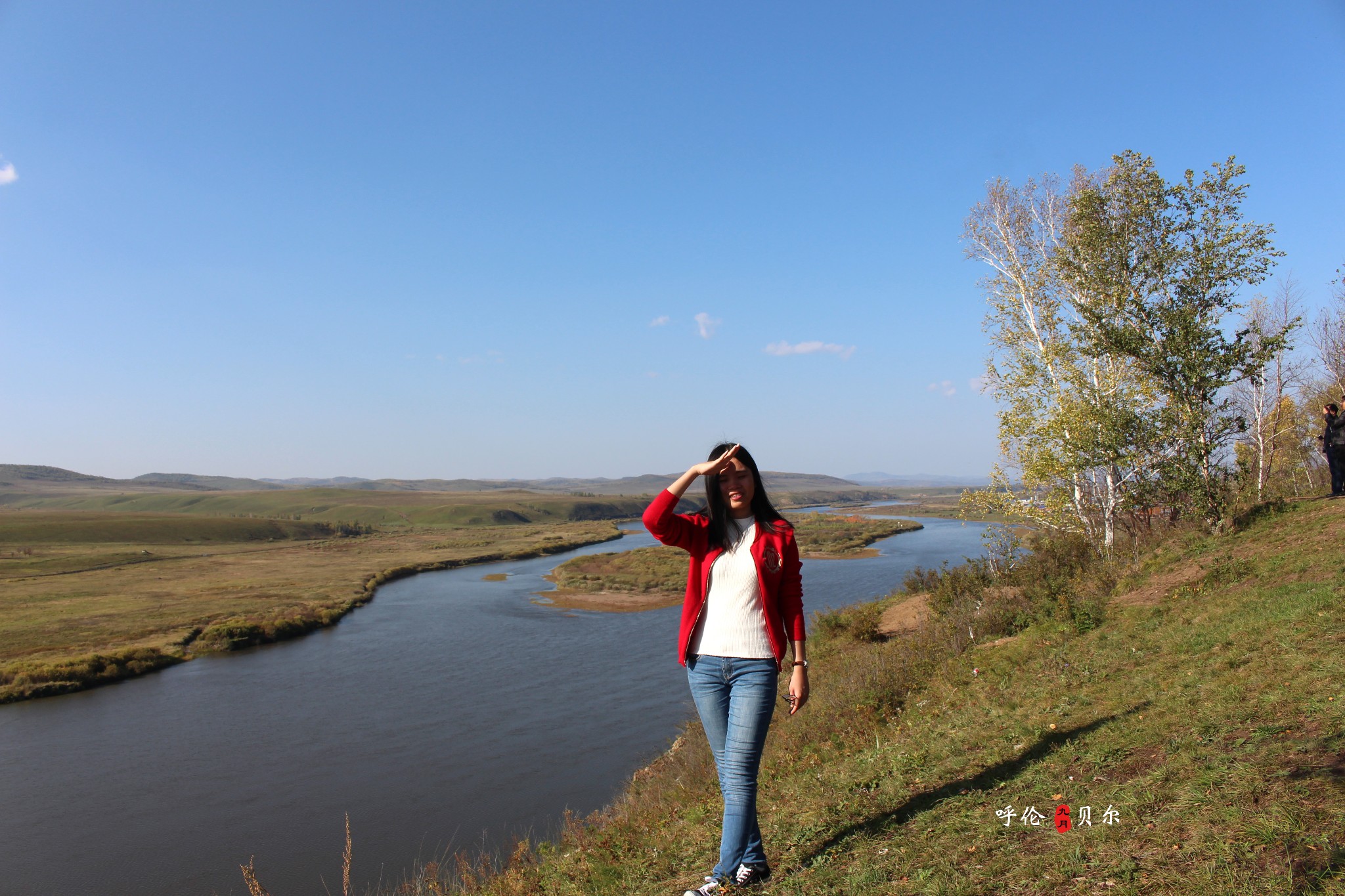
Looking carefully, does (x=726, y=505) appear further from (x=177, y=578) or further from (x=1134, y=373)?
(x=177, y=578)

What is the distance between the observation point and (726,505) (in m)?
4.20

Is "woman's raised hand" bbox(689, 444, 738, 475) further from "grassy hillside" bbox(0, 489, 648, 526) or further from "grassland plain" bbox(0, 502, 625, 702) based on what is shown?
"grassy hillside" bbox(0, 489, 648, 526)

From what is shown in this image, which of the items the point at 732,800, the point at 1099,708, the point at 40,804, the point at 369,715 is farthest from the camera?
the point at 369,715

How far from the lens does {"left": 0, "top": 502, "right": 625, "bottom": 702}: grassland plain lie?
101ft

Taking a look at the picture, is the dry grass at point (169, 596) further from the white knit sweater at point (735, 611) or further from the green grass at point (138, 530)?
the white knit sweater at point (735, 611)

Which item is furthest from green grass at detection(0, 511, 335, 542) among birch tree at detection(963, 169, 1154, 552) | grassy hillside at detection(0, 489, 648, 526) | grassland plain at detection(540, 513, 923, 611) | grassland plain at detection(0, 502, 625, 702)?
birch tree at detection(963, 169, 1154, 552)

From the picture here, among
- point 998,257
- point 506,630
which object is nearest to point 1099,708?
point 998,257

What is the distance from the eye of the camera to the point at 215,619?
3688cm

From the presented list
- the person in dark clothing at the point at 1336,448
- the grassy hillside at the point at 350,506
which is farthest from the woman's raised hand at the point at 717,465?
the grassy hillside at the point at 350,506

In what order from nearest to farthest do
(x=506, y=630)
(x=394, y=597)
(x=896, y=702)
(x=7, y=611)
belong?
(x=896, y=702) → (x=506, y=630) → (x=7, y=611) → (x=394, y=597)

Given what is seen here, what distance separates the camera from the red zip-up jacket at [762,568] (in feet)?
13.0

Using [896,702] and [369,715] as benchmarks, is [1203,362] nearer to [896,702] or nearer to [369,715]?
[896,702]

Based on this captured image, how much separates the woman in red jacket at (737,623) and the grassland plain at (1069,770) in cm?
64

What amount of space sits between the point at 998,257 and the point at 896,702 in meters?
13.9
